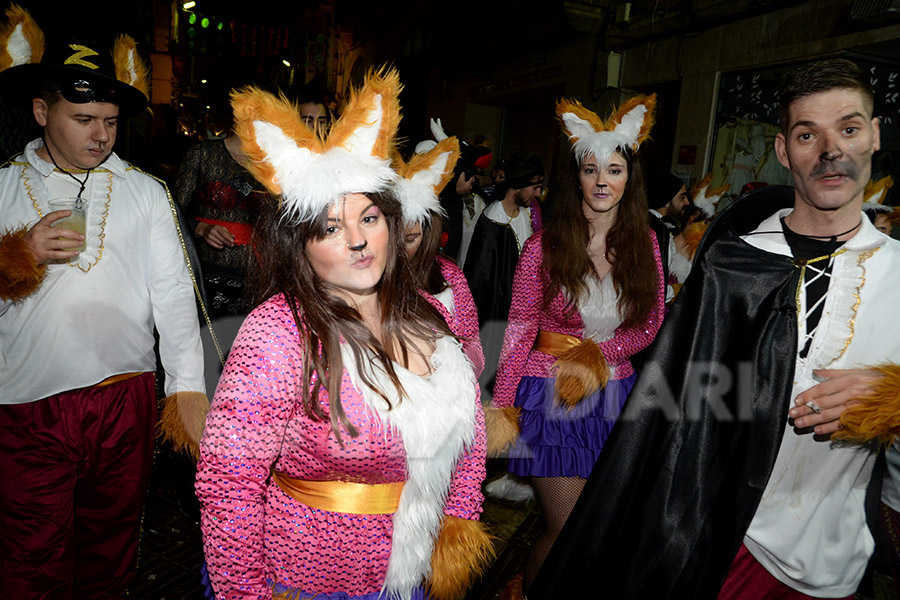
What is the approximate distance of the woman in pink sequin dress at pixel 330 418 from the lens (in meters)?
1.39

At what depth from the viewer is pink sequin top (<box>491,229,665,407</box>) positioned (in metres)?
3.03

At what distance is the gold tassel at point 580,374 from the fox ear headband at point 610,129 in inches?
41.8

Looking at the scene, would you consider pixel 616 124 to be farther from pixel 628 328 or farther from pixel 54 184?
pixel 54 184

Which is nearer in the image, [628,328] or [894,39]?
[628,328]

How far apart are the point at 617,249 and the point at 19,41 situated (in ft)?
9.62

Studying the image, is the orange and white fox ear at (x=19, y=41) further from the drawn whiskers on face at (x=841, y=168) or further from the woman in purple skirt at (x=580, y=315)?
the drawn whiskers on face at (x=841, y=168)

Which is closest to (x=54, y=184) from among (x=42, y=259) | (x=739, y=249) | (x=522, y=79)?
(x=42, y=259)

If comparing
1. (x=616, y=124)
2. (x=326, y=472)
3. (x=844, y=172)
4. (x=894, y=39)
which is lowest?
(x=326, y=472)

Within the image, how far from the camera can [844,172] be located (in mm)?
1880

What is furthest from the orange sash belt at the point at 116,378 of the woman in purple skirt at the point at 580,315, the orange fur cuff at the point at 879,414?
the orange fur cuff at the point at 879,414

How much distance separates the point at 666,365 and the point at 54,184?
102 inches

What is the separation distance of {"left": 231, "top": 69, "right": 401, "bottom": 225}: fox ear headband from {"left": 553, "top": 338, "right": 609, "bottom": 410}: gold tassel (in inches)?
61.0

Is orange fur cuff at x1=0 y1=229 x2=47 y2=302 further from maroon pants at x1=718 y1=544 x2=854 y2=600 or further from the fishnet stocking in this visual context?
maroon pants at x1=718 y1=544 x2=854 y2=600

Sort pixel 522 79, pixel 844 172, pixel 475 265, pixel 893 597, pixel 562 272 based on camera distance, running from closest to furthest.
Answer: pixel 844 172 < pixel 893 597 < pixel 562 272 < pixel 475 265 < pixel 522 79
